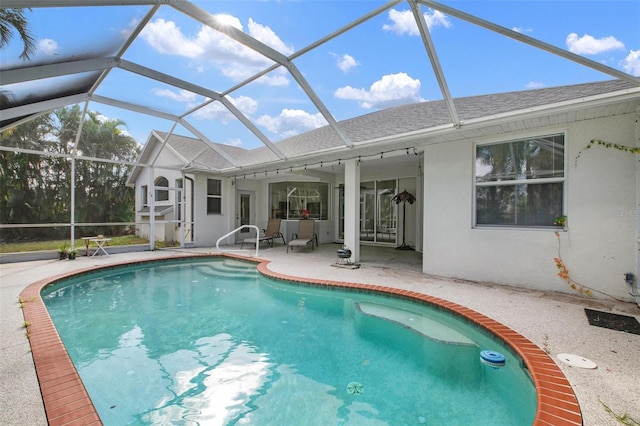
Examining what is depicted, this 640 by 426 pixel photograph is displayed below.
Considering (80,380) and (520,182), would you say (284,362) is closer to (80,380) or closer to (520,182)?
(80,380)

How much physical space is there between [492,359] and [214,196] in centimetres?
1051

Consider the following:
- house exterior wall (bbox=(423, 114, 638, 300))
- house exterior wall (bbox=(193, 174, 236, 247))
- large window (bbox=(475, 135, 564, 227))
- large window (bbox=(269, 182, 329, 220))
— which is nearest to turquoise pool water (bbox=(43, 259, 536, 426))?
house exterior wall (bbox=(423, 114, 638, 300))

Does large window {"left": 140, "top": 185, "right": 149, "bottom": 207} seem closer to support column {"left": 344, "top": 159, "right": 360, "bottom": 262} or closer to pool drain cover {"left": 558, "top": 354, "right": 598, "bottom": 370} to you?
support column {"left": 344, "top": 159, "right": 360, "bottom": 262}

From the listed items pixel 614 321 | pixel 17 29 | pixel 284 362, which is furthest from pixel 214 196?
pixel 614 321

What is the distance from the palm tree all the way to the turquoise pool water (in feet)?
11.8

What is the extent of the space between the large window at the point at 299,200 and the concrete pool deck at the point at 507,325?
5079mm

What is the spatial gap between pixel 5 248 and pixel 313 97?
13.2 m

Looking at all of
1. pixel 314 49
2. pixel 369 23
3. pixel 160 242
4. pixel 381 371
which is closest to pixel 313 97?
pixel 314 49

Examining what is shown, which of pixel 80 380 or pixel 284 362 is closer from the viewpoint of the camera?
pixel 80 380

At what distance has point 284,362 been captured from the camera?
3.06 m

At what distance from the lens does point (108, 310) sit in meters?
4.59

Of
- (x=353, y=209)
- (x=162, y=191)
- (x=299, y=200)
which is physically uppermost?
(x=162, y=191)

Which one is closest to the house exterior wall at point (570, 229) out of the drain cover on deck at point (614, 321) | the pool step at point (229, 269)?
the drain cover on deck at point (614, 321)

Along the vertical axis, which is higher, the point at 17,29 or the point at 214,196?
the point at 17,29
